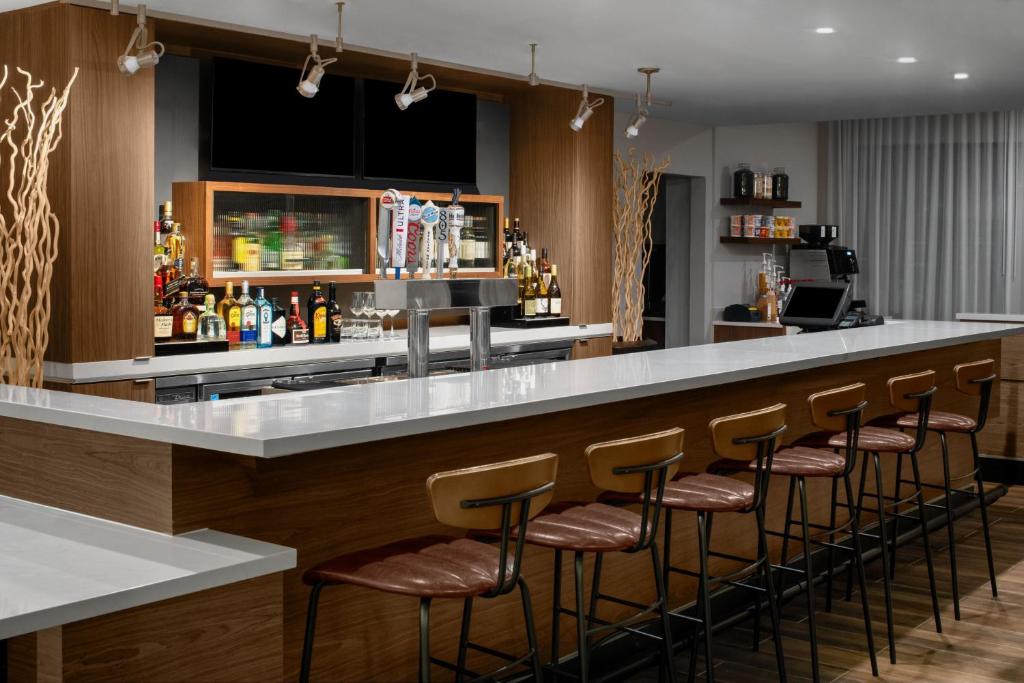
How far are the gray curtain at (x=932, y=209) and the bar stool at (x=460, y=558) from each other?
8.06m

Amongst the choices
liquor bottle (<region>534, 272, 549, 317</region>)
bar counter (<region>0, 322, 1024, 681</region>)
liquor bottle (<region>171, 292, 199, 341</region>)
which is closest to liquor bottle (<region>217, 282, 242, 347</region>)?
liquor bottle (<region>171, 292, 199, 341</region>)

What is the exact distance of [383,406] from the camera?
2.81m

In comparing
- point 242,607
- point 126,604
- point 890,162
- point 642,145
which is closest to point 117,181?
point 242,607

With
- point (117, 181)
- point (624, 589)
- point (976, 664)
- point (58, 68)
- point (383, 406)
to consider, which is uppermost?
point (58, 68)

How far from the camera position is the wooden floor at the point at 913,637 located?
12.3 feet

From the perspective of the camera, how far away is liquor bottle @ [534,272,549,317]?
271 inches

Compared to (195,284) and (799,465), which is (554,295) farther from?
(799,465)

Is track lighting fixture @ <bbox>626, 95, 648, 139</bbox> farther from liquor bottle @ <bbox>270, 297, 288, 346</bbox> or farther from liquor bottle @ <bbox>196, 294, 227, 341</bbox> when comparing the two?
liquor bottle @ <bbox>196, 294, 227, 341</bbox>

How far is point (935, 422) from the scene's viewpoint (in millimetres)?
4566

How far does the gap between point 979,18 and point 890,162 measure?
5.19 m

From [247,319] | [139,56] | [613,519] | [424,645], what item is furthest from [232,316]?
[424,645]

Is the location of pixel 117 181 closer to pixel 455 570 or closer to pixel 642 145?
pixel 455 570

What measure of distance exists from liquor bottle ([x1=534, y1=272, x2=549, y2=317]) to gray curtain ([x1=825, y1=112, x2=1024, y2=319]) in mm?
4264

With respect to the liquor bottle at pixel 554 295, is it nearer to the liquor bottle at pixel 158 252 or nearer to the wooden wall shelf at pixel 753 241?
the liquor bottle at pixel 158 252
